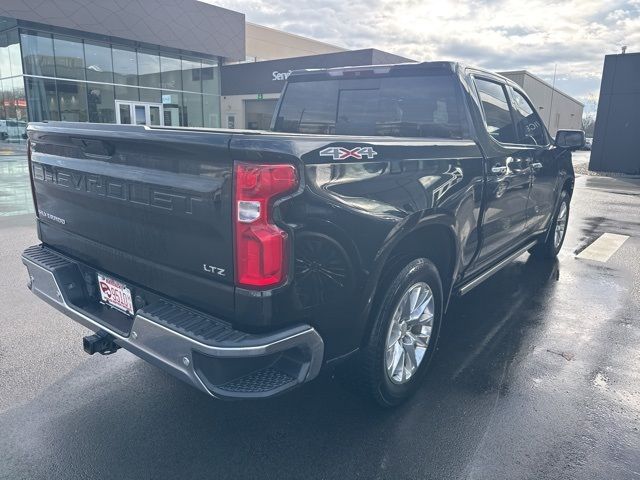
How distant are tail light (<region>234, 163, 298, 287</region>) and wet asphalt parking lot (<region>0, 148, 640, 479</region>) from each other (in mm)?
1086

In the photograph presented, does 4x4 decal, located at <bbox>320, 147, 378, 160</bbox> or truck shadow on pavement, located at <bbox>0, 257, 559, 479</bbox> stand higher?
4x4 decal, located at <bbox>320, 147, 378, 160</bbox>

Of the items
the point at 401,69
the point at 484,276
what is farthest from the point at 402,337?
the point at 401,69

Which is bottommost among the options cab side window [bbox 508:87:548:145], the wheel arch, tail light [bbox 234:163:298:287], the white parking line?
the white parking line

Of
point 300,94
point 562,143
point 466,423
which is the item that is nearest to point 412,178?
point 466,423

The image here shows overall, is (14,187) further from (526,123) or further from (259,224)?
(259,224)

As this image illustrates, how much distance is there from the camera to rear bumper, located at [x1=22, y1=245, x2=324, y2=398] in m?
2.05

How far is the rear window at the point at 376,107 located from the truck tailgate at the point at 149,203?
6.65 feet

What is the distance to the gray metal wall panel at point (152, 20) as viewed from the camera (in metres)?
21.3

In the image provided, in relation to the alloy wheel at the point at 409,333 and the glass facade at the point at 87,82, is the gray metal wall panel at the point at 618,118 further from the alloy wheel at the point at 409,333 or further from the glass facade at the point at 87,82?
the alloy wheel at the point at 409,333

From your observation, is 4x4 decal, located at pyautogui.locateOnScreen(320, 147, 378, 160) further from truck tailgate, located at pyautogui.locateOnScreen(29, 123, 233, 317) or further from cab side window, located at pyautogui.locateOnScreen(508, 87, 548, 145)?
cab side window, located at pyautogui.locateOnScreen(508, 87, 548, 145)

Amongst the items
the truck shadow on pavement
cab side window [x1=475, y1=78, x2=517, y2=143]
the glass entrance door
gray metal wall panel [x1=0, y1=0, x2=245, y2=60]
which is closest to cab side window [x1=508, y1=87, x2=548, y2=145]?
cab side window [x1=475, y1=78, x2=517, y2=143]

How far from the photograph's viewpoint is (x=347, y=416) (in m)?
2.89

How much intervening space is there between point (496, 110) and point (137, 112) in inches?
980

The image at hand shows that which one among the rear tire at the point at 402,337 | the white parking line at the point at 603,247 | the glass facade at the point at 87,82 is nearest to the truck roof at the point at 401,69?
the rear tire at the point at 402,337
